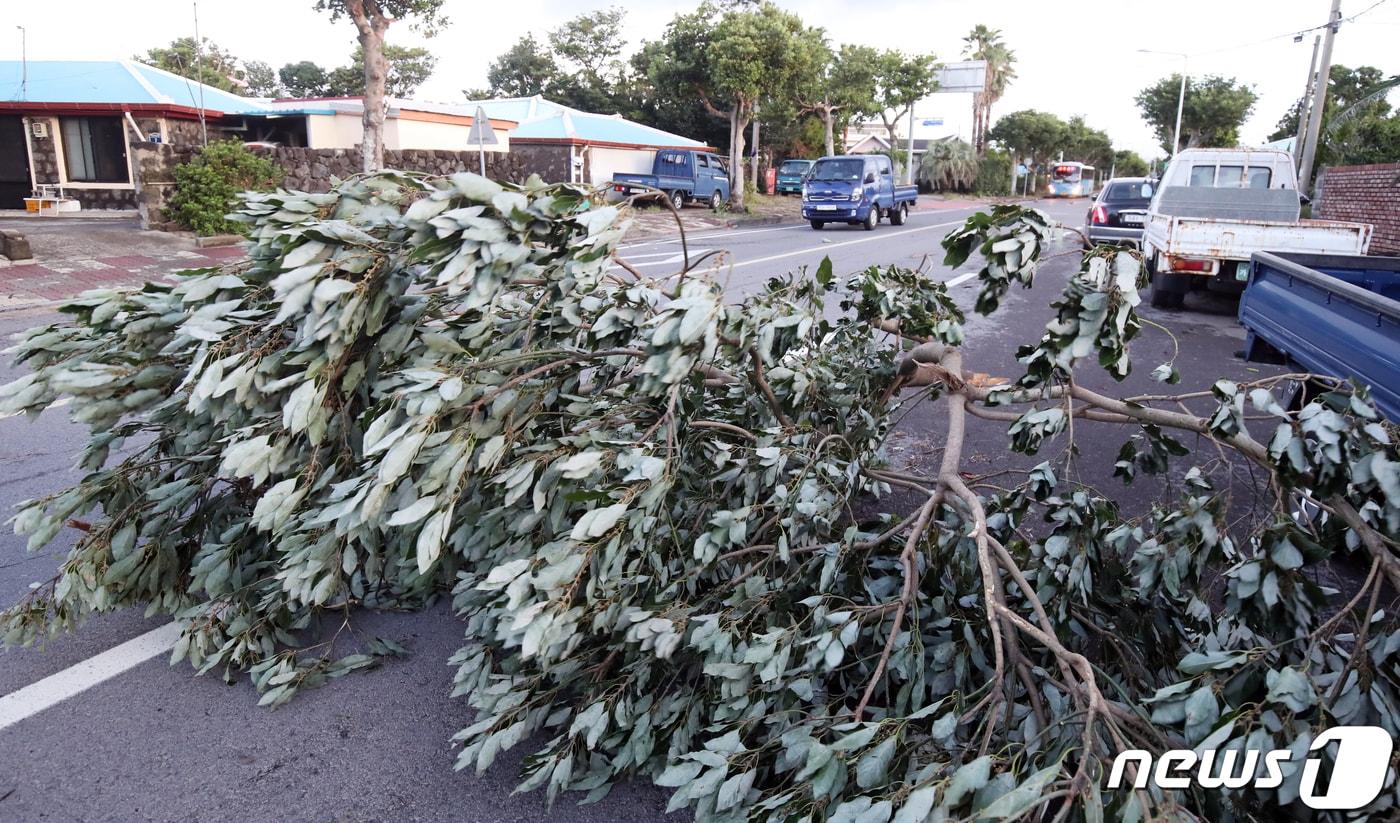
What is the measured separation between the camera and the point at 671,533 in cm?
298

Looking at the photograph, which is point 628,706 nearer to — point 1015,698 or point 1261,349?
point 1015,698

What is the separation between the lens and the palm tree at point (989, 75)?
67750 mm

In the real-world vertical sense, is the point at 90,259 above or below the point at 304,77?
below

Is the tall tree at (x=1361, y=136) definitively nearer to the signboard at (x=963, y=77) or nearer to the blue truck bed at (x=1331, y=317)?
the blue truck bed at (x=1331, y=317)

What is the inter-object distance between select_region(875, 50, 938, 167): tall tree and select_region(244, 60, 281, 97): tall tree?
4371 centimetres

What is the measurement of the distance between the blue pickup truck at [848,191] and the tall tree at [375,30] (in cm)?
1038

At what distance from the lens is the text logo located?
1.92 m

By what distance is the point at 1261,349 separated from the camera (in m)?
6.71

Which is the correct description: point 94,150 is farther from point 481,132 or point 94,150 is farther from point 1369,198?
point 1369,198

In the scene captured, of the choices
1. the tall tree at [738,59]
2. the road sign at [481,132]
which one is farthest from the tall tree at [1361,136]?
the road sign at [481,132]

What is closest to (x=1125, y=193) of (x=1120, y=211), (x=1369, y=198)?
(x=1120, y=211)

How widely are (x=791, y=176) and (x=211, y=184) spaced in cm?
2856

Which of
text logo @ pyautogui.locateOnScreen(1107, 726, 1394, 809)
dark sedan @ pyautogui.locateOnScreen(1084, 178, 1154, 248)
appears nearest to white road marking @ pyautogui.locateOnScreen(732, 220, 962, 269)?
dark sedan @ pyautogui.locateOnScreen(1084, 178, 1154, 248)

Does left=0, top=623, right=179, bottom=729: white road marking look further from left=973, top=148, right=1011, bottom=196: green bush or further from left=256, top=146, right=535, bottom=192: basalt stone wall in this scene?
left=973, top=148, right=1011, bottom=196: green bush
